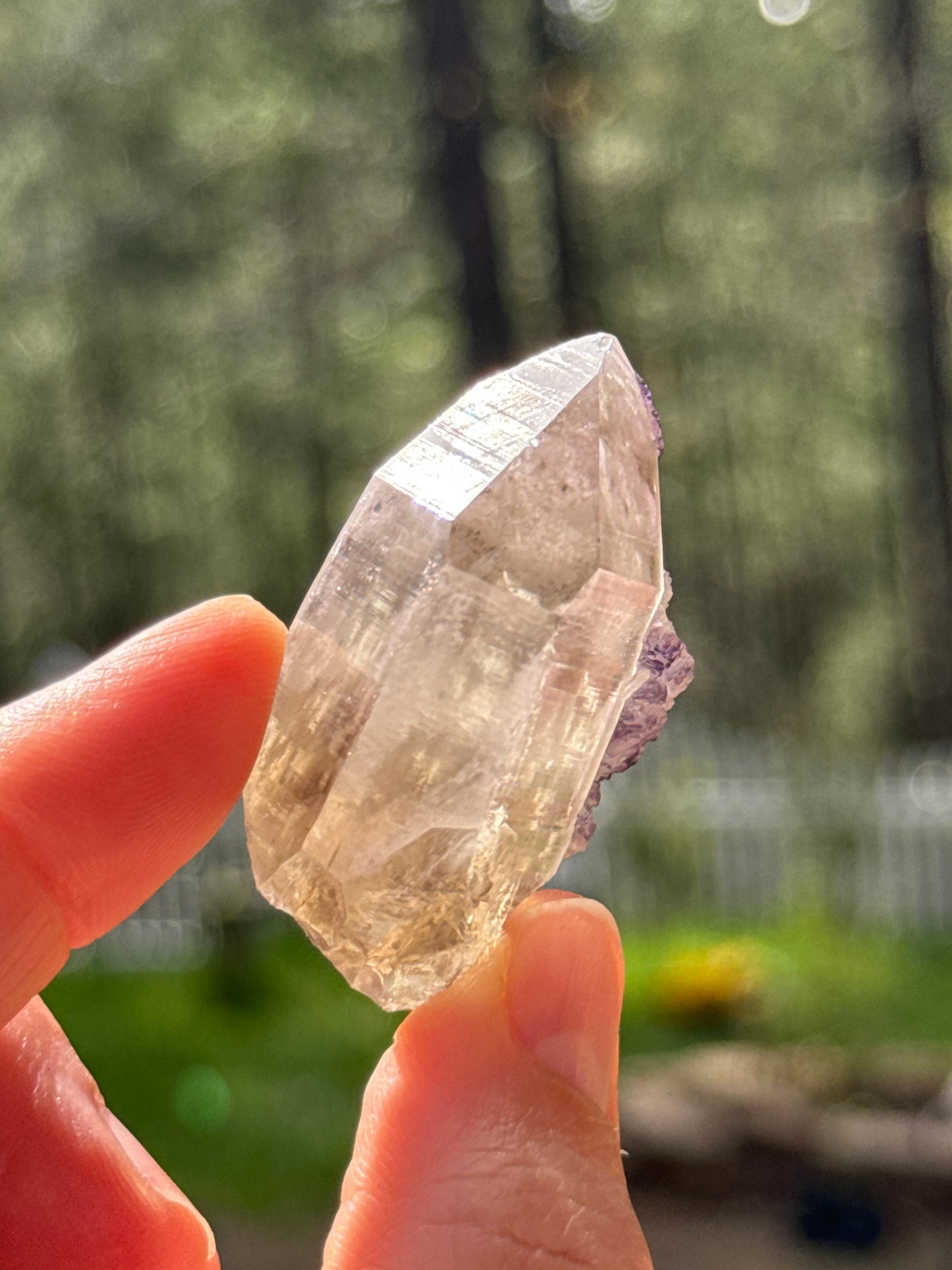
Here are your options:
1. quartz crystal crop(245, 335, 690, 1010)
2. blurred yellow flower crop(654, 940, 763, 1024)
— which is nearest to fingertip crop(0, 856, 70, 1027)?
quartz crystal crop(245, 335, 690, 1010)

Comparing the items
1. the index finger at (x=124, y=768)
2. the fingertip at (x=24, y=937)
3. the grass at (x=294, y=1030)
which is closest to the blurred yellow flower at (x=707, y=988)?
the grass at (x=294, y=1030)

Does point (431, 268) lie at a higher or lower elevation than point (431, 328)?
higher

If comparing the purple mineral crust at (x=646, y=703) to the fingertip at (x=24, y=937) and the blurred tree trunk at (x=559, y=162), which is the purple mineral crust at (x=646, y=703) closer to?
the fingertip at (x=24, y=937)

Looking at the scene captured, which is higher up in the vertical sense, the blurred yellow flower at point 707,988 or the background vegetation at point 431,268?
the background vegetation at point 431,268

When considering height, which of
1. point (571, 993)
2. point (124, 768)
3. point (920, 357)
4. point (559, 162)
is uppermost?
point (559, 162)

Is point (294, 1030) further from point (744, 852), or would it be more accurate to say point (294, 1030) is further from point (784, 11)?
point (784, 11)

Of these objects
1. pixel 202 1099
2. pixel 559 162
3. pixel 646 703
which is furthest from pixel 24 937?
pixel 559 162

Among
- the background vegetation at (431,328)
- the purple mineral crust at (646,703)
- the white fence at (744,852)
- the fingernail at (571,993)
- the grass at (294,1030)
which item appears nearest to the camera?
the fingernail at (571,993)

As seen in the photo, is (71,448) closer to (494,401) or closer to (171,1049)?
(171,1049)

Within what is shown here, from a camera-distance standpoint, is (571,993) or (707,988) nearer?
(571,993)
